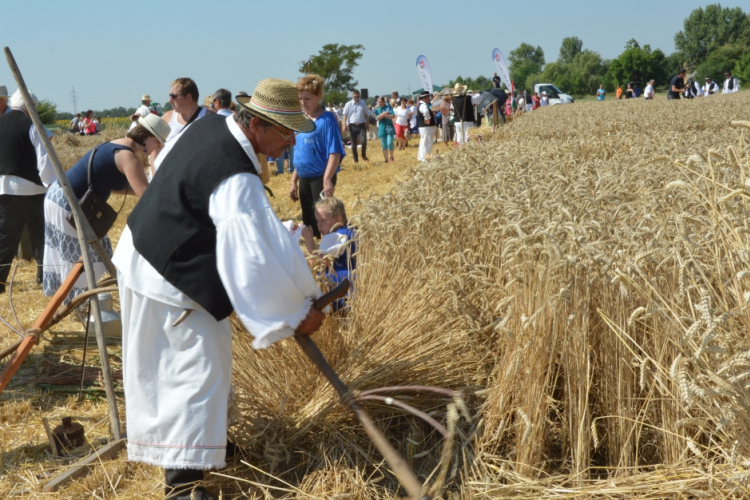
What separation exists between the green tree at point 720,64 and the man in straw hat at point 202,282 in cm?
8183

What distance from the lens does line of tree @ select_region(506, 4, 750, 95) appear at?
260 feet

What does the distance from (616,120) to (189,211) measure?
36.7 feet

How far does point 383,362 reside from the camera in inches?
121

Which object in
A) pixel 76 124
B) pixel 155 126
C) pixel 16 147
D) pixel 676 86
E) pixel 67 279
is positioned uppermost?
pixel 155 126

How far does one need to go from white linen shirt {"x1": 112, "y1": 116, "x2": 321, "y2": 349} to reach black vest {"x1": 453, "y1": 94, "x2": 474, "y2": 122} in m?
11.7

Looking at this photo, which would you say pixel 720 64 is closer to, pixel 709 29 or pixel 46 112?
pixel 709 29

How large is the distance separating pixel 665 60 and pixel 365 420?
347 ft

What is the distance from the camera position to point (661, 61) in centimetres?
9500

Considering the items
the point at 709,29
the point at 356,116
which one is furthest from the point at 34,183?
the point at 709,29

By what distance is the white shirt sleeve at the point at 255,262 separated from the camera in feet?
7.61

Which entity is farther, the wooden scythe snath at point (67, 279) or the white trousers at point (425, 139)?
the white trousers at point (425, 139)

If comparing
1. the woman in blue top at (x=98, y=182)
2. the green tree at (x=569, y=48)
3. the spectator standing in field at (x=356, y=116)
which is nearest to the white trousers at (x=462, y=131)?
the spectator standing in field at (x=356, y=116)

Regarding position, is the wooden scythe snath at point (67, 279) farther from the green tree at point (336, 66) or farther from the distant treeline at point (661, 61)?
the distant treeline at point (661, 61)

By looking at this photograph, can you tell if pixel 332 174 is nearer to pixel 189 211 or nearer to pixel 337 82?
pixel 189 211
